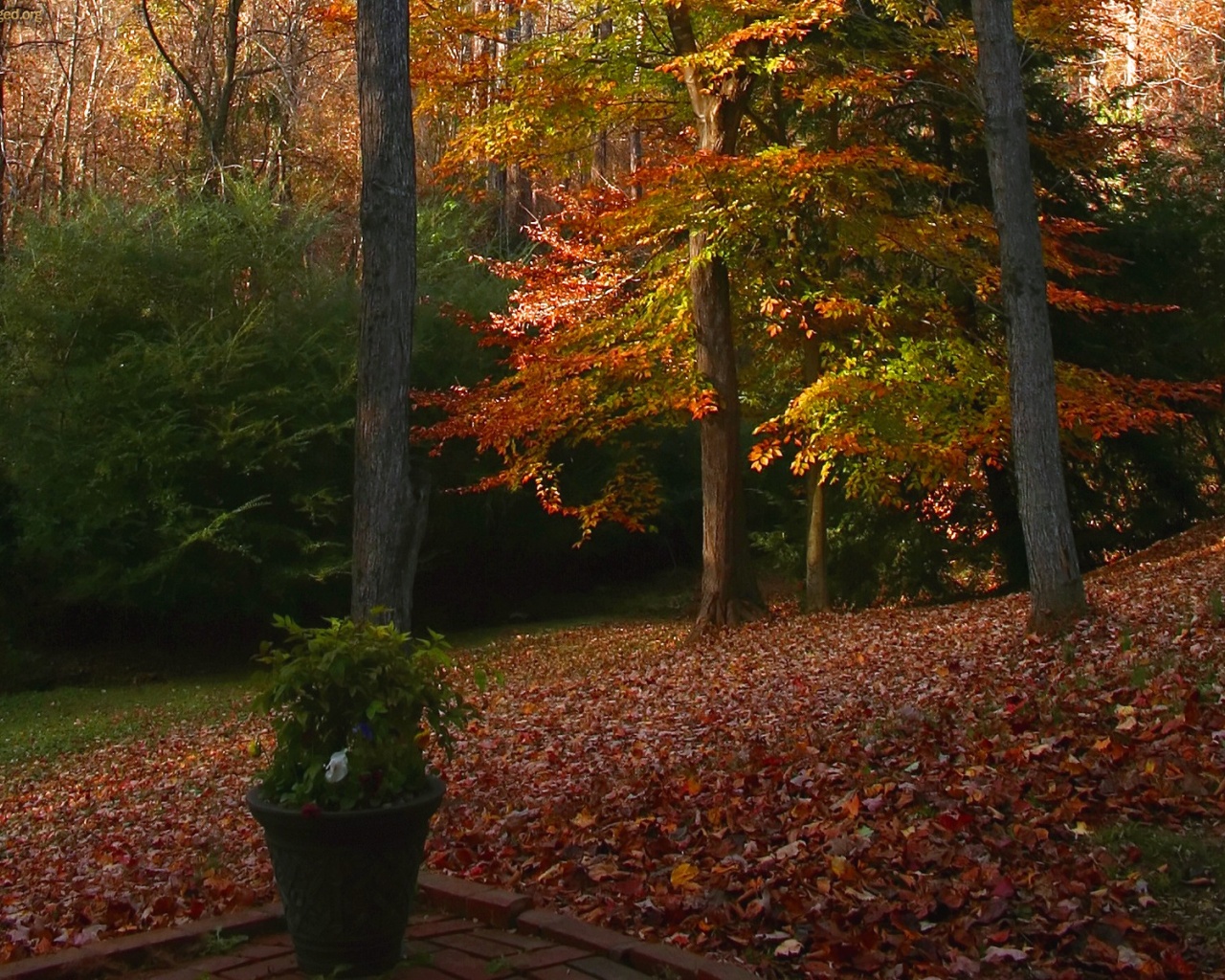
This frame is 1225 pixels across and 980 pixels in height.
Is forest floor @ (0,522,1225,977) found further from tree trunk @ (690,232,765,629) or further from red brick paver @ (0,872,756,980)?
tree trunk @ (690,232,765,629)

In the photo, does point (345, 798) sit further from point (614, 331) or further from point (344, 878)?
point (614, 331)

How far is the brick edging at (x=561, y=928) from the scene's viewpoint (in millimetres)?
4277

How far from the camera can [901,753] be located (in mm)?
6527

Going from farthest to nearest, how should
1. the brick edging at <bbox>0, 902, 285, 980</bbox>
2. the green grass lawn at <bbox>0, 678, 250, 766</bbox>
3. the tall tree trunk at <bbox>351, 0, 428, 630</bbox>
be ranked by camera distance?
1. the green grass lawn at <bbox>0, 678, 250, 766</bbox>
2. the tall tree trunk at <bbox>351, 0, 428, 630</bbox>
3. the brick edging at <bbox>0, 902, 285, 980</bbox>

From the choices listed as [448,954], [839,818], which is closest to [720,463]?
[839,818]

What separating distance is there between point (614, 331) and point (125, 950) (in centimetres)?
1126

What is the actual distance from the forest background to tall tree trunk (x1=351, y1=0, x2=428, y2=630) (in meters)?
4.06

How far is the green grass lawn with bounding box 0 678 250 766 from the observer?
45.9ft

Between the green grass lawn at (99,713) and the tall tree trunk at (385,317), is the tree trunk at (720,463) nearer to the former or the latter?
the tall tree trunk at (385,317)

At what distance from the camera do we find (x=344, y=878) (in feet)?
14.6

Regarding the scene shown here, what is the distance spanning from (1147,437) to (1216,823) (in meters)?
13.8

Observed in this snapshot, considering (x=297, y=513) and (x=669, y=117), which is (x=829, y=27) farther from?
(x=297, y=513)

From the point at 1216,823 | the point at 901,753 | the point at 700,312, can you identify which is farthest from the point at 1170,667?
the point at 700,312

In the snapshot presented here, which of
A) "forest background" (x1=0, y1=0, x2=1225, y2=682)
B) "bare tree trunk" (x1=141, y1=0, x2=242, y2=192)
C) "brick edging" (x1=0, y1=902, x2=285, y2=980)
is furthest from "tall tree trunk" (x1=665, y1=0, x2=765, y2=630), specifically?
"brick edging" (x1=0, y1=902, x2=285, y2=980)
